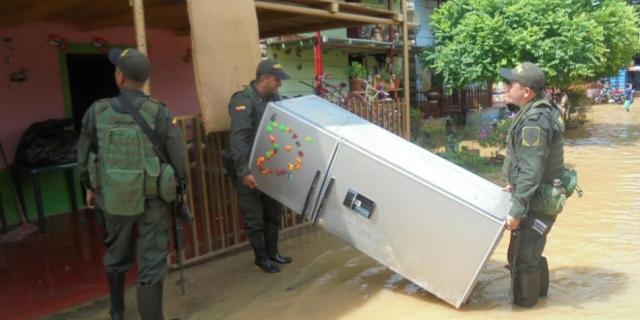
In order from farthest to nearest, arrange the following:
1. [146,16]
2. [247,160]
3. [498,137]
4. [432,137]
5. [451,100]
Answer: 1. [451,100]
2. [432,137]
3. [498,137]
4. [146,16]
5. [247,160]

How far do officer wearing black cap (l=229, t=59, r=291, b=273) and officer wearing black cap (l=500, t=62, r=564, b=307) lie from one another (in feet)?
6.22

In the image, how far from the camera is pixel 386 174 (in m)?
3.74

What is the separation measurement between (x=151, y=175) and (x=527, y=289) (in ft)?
8.86

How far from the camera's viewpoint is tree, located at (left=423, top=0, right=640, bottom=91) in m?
12.7

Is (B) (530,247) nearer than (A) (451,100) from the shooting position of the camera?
Yes

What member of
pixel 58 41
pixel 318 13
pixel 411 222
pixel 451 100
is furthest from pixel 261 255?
pixel 451 100

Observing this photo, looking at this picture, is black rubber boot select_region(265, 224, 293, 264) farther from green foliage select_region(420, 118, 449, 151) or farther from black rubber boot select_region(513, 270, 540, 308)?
green foliage select_region(420, 118, 449, 151)

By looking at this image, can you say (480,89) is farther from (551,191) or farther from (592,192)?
(551,191)

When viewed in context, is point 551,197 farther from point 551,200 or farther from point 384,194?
point 384,194

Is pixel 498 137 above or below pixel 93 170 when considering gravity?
below

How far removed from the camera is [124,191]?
122 inches

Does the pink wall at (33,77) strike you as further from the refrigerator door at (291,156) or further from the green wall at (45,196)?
the refrigerator door at (291,156)

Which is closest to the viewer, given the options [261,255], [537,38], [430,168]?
[430,168]

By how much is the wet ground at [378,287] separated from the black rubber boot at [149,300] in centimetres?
Answer: 59
